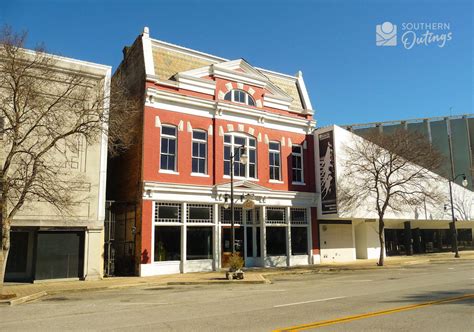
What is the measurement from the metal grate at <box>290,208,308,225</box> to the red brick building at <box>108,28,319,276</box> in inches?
2.7

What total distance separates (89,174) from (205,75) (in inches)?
373

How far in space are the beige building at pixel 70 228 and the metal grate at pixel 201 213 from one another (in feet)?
16.4

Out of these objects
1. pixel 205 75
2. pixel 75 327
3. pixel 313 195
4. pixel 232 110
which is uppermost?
pixel 205 75

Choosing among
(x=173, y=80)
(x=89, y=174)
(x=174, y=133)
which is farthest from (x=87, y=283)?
(x=173, y=80)

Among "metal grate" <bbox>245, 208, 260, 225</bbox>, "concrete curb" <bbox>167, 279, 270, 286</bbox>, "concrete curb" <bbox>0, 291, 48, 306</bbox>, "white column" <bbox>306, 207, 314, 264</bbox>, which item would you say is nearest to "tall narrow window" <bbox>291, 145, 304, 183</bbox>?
"white column" <bbox>306, 207, 314, 264</bbox>

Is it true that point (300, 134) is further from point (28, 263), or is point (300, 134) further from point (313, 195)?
point (28, 263)

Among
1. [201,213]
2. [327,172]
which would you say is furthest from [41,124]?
[327,172]

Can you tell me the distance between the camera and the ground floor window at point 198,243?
24.2 meters

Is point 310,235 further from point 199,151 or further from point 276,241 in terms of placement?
point 199,151

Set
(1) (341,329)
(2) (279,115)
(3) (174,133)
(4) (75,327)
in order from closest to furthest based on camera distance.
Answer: (1) (341,329)
(4) (75,327)
(3) (174,133)
(2) (279,115)

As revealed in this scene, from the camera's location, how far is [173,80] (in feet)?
83.2

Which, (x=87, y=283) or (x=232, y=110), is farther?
(x=232, y=110)

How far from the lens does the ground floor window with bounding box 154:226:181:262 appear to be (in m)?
23.0

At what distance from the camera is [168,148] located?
80.0 ft
